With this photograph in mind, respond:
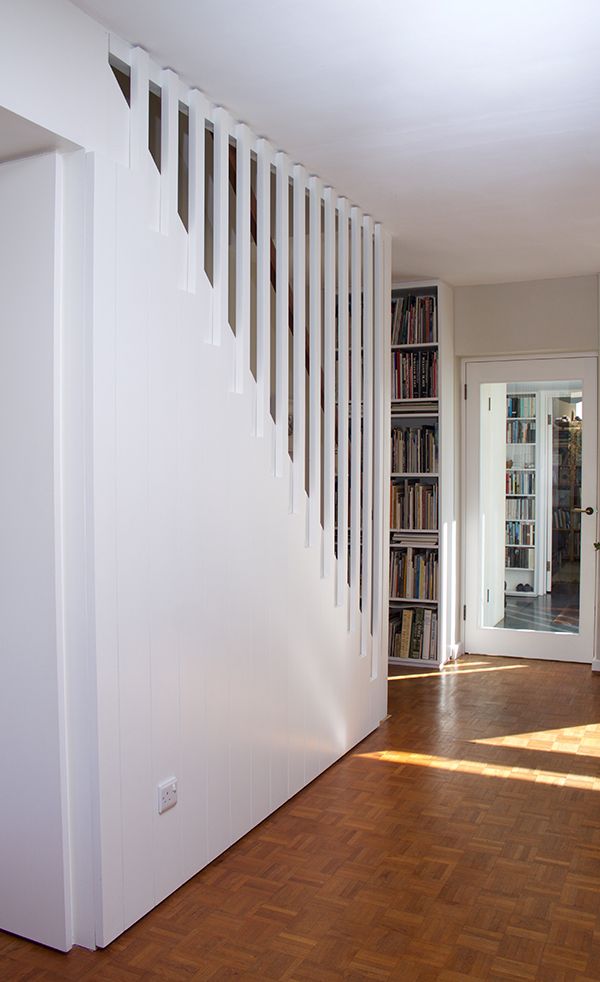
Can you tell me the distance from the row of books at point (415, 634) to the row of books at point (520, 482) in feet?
3.63

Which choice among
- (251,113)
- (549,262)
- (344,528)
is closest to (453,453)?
(549,262)

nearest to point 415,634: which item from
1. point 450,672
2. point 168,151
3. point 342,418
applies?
point 450,672

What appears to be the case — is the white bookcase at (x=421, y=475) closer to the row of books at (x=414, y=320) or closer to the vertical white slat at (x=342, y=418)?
the row of books at (x=414, y=320)

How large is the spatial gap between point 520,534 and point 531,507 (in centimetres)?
22

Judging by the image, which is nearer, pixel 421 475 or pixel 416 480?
pixel 421 475

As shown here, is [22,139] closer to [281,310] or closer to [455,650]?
[281,310]

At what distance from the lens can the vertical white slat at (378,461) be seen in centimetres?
475

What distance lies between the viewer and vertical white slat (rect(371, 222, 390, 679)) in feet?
15.6

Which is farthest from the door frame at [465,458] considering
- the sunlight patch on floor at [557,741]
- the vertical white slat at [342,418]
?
the vertical white slat at [342,418]

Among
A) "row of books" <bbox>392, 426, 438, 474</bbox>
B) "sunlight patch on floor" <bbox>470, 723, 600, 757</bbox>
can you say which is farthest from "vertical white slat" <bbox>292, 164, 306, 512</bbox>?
"row of books" <bbox>392, 426, 438, 474</bbox>

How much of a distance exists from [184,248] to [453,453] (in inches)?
151

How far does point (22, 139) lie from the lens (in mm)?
2420

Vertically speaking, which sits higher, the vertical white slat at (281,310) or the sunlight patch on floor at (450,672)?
the vertical white slat at (281,310)

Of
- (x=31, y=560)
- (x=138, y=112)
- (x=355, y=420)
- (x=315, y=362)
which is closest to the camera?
(x=31, y=560)
